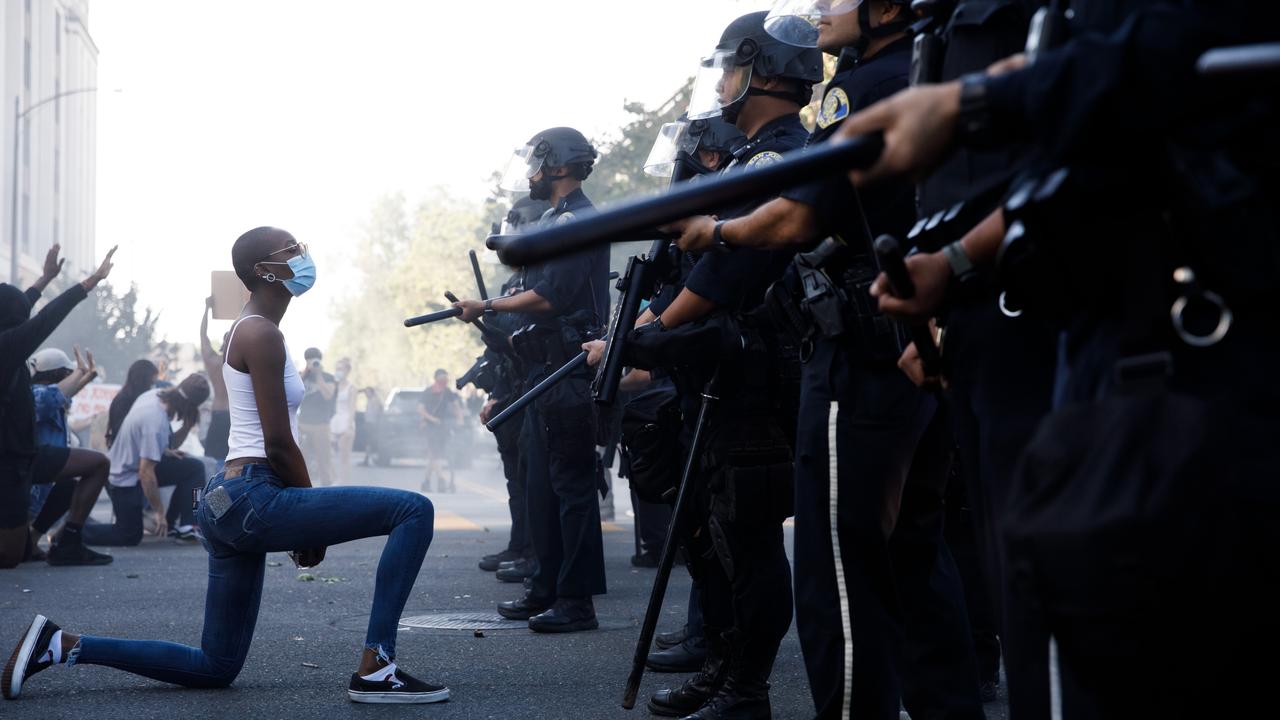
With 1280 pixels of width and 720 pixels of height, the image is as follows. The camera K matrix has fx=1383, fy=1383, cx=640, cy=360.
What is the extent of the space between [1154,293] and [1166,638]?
44 centimetres

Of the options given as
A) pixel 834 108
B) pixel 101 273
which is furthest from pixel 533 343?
pixel 834 108

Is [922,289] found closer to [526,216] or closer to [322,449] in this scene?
[526,216]

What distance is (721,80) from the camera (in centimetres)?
468

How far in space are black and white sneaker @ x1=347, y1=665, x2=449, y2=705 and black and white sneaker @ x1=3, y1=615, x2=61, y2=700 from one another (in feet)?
3.46

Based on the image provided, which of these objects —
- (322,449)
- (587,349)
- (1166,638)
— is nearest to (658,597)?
(587,349)

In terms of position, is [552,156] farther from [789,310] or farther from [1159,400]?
[1159,400]

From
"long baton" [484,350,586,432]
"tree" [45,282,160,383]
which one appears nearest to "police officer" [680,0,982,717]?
"long baton" [484,350,586,432]

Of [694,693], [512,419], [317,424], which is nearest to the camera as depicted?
[694,693]

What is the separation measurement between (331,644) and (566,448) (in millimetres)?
1414

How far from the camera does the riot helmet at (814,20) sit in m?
3.59

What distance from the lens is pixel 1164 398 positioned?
5.55ft

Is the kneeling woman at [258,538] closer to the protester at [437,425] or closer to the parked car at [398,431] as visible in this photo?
the protester at [437,425]

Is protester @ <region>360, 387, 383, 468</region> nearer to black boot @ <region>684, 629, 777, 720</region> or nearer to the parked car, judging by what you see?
the parked car

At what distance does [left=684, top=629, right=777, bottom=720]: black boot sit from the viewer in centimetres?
435
